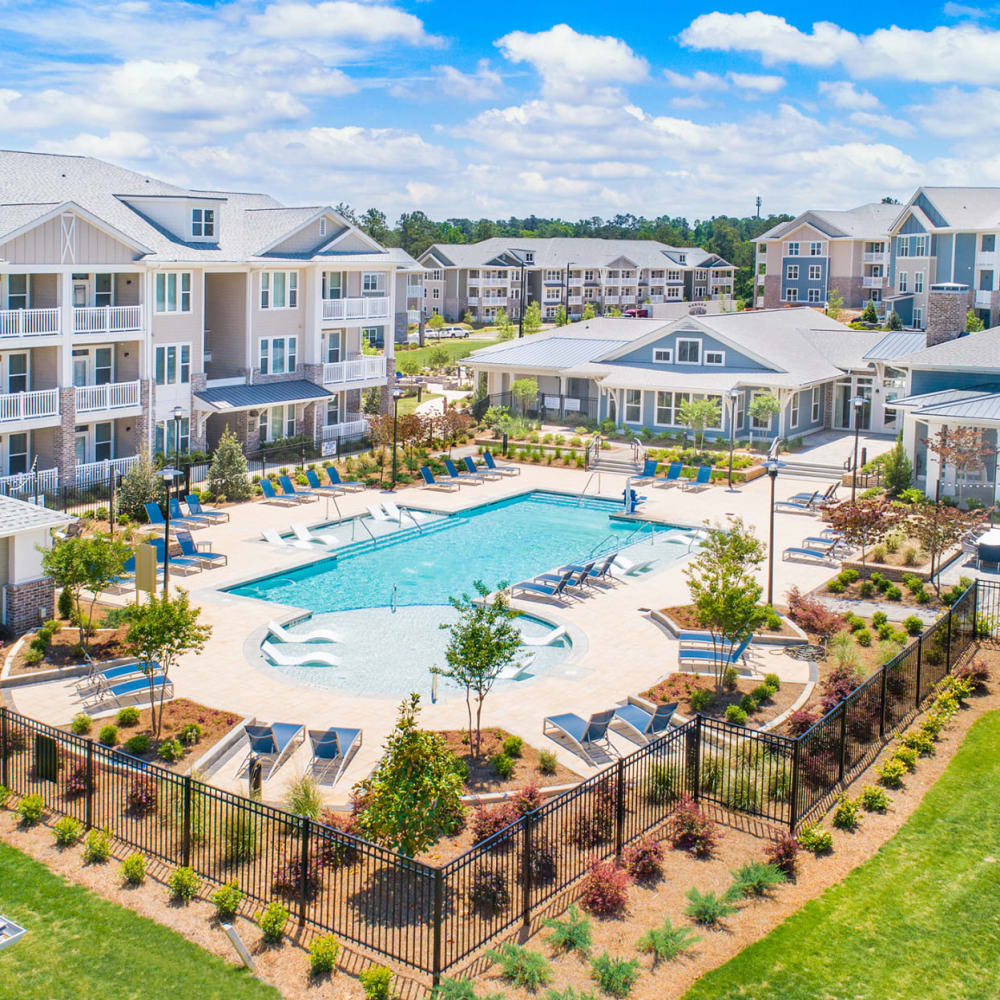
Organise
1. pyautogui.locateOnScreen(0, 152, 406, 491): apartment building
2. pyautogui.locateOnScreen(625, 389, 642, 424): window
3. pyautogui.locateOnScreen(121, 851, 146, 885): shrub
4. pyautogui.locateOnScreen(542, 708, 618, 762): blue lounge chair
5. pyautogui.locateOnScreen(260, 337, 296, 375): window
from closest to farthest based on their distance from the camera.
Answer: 1. pyautogui.locateOnScreen(121, 851, 146, 885): shrub
2. pyautogui.locateOnScreen(542, 708, 618, 762): blue lounge chair
3. pyautogui.locateOnScreen(0, 152, 406, 491): apartment building
4. pyautogui.locateOnScreen(260, 337, 296, 375): window
5. pyautogui.locateOnScreen(625, 389, 642, 424): window

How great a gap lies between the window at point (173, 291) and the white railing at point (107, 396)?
3126 mm

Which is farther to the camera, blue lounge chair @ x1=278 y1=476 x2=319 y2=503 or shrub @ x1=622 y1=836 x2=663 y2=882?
blue lounge chair @ x1=278 y1=476 x2=319 y2=503

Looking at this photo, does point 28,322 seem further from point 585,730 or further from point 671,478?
point 585,730

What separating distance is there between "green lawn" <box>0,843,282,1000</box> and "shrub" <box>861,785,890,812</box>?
27.9 feet

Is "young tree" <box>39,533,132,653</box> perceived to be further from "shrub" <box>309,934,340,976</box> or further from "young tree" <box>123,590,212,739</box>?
"shrub" <box>309,934,340,976</box>

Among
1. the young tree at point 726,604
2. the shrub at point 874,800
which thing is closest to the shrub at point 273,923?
the shrub at point 874,800

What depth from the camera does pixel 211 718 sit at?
1875 cm

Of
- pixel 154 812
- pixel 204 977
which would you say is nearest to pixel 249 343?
pixel 154 812

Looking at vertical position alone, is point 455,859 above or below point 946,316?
below

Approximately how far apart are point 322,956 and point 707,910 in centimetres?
427

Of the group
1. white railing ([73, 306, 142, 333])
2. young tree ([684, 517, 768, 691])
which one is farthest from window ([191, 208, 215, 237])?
young tree ([684, 517, 768, 691])

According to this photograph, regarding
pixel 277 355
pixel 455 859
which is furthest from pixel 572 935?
pixel 277 355

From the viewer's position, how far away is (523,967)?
12086 mm

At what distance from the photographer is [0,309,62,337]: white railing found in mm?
32969
